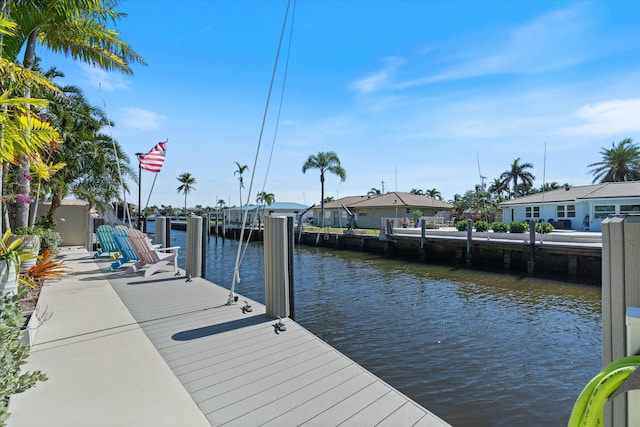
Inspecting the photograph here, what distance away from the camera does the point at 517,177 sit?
60906 mm

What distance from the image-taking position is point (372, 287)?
13.4 m

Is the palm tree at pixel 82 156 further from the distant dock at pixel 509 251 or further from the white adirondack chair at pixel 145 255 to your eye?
the distant dock at pixel 509 251

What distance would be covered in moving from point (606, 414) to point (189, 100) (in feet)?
36.0

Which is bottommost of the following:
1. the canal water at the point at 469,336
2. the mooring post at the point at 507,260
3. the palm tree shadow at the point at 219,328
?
the canal water at the point at 469,336

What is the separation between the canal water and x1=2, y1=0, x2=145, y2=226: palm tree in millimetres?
7483

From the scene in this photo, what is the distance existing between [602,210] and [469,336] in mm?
Answer: 24477

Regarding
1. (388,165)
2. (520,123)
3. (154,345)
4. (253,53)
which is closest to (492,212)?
(388,165)

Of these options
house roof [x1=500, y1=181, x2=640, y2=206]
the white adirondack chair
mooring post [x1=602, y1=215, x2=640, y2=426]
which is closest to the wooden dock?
mooring post [x1=602, y1=215, x2=640, y2=426]

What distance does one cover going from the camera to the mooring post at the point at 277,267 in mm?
4996

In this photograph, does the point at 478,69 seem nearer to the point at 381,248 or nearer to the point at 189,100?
the point at 189,100

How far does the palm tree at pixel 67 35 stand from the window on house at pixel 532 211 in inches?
1273

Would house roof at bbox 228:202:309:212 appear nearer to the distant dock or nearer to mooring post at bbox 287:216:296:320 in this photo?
the distant dock

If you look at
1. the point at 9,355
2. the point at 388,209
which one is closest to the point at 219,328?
the point at 9,355

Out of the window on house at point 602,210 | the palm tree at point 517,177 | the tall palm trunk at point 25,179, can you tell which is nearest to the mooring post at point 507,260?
the window on house at point 602,210
